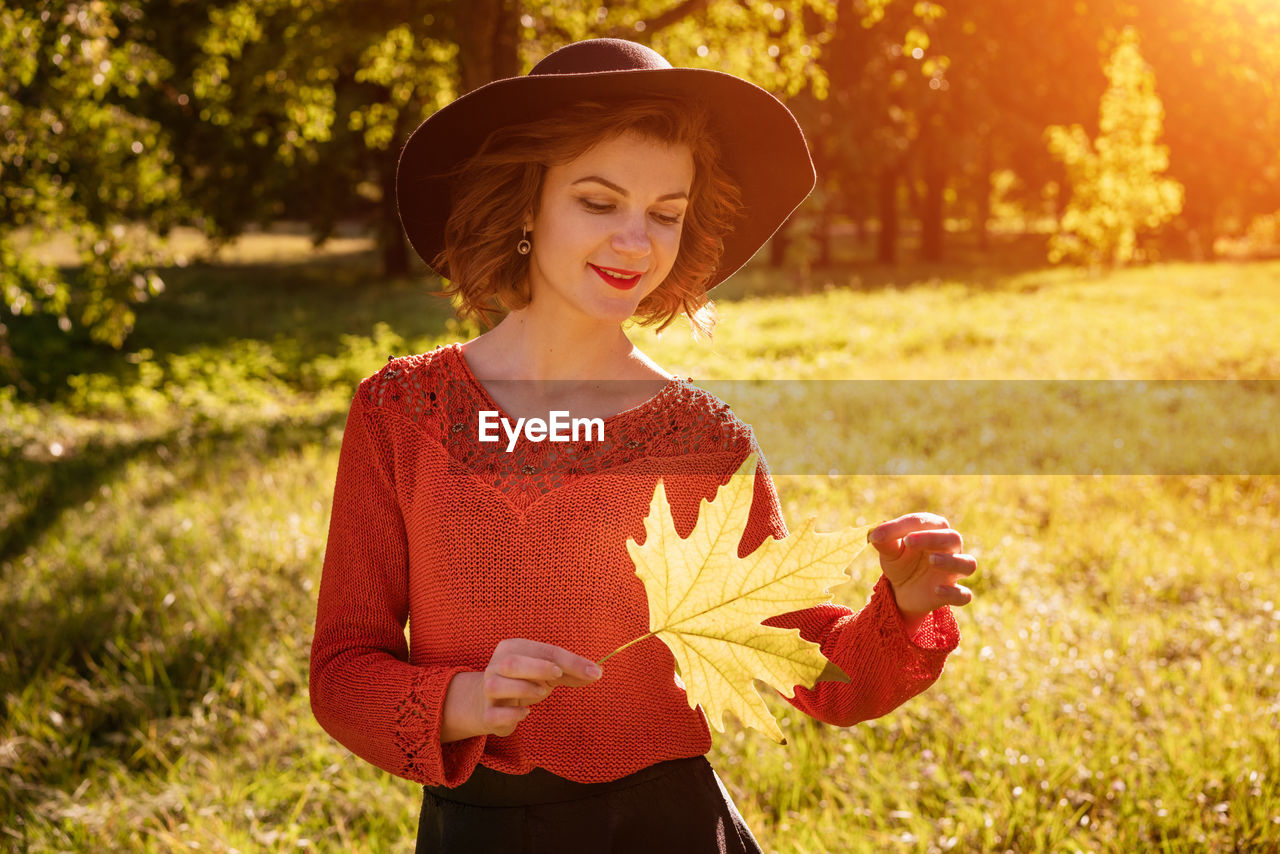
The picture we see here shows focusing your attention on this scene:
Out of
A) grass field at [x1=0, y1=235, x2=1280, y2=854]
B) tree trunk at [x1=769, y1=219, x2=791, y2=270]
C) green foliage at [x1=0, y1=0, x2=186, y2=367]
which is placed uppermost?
tree trunk at [x1=769, y1=219, x2=791, y2=270]

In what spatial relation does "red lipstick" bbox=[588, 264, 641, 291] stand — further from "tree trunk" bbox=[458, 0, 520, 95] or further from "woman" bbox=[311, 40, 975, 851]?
"tree trunk" bbox=[458, 0, 520, 95]

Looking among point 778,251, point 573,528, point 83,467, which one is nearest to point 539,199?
point 573,528

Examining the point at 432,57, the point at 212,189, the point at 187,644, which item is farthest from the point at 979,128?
the point at 187,644

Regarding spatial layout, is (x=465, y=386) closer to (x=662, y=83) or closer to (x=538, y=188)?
Answer: (x=538, y=188)

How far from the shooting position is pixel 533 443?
1688 millimetres

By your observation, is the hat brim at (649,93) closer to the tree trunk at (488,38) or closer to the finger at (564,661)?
the finger at (564,661)

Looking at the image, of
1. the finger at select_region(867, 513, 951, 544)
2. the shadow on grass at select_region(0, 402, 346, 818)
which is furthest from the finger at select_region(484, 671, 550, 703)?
the shadow on grass at select_region(0, 402, 346, 818)

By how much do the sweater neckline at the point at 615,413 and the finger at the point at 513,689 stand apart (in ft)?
1.84

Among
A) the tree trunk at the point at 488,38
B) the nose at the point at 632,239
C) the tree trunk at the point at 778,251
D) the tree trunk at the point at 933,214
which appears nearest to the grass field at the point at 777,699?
the nose at the point at 632,239

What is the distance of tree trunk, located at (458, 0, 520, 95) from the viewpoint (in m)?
6.81

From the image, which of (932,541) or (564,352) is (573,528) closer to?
(564,352)

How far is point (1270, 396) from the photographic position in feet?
30.2

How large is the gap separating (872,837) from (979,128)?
1105 inches

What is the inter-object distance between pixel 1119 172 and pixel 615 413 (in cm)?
2850
